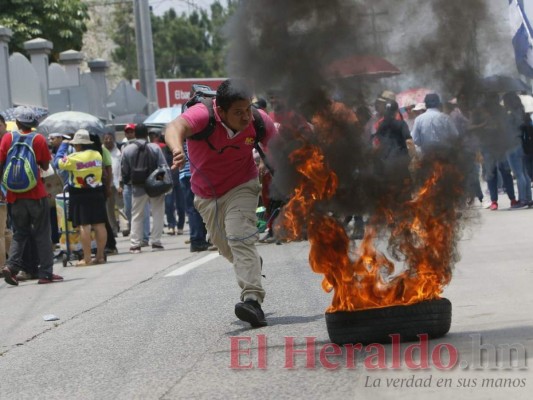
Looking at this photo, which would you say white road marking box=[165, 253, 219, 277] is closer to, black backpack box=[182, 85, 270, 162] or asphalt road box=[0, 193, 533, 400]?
asphalt road box=[0, 193, 533, 400]

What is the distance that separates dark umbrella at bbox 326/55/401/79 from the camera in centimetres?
665

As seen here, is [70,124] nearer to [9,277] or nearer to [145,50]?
[9,277]

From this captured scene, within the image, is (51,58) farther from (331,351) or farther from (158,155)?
(331,351)

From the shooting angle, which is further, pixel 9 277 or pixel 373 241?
pixel 9 277

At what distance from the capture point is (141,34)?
30.5m

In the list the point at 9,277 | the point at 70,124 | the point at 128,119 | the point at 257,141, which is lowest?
the point at 9,277

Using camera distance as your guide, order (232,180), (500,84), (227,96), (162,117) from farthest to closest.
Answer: (162,117), (232,180), (227,96), (500,84)

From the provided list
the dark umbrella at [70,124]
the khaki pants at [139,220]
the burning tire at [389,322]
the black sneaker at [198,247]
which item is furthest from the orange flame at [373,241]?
the dark umbrella at [70,124]

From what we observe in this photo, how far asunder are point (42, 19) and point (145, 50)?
5.05 meters

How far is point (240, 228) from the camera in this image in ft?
26.9

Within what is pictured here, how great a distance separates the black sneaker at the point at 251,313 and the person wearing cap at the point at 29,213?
5252 mm

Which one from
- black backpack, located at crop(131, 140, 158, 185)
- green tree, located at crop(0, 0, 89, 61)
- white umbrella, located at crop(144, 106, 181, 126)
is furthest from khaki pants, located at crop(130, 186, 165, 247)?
green tree, located at crop(0, 0, 89, 61)

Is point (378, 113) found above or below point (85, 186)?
above

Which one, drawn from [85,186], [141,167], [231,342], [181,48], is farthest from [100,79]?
[181,48]
